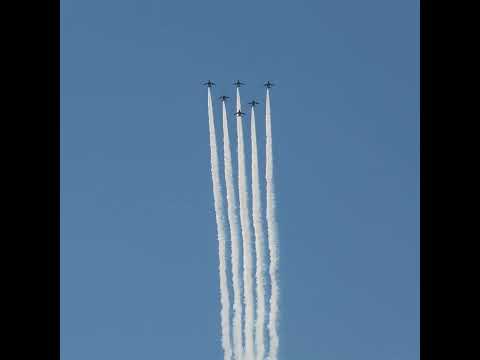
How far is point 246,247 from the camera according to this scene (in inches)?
3346
